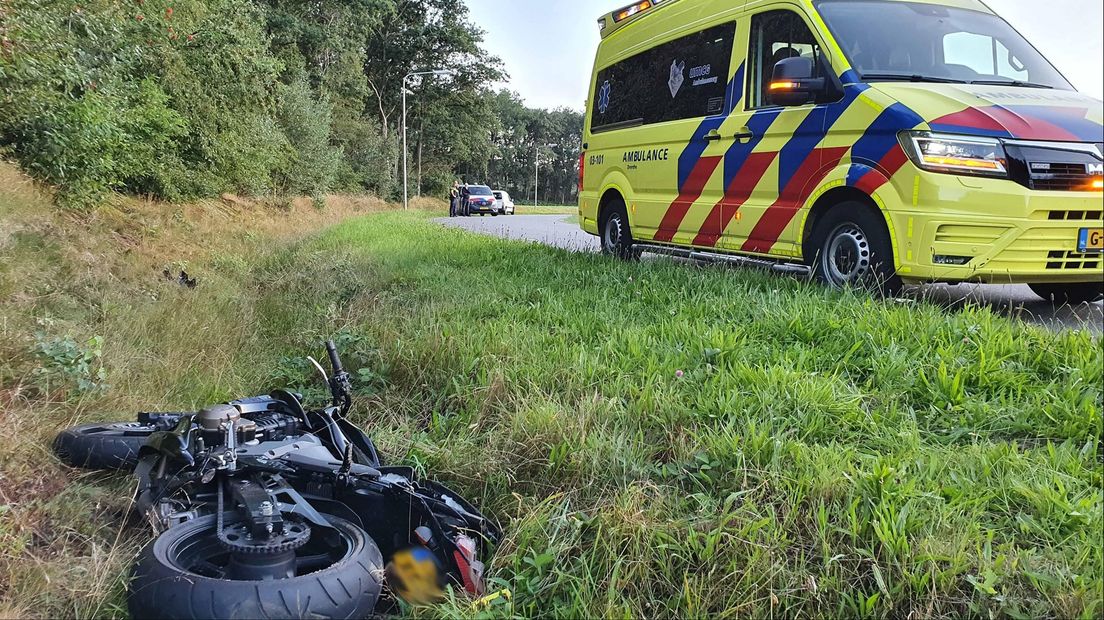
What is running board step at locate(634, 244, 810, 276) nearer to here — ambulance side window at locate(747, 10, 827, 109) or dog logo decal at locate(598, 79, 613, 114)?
ambulance side window at locate(747, 10, 827, 109)

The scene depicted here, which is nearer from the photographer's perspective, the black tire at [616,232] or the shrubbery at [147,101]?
the black tire at [616,232]

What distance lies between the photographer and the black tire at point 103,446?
324 cm

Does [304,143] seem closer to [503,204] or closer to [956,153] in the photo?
[503,204]

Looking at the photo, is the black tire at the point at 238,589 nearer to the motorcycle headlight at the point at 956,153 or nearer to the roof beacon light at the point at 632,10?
the motorcycle headlight at the point at 956,153

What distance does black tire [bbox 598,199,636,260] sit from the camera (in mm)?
7633

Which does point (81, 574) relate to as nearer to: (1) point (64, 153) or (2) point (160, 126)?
(1) point (64, 153)

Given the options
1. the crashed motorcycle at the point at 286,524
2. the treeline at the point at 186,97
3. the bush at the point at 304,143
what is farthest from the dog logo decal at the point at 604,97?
the bush at the point at 304,143

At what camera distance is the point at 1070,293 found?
4695 mm

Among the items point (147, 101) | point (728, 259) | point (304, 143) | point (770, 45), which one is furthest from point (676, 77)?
point (304, 143)

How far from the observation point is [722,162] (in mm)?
5957

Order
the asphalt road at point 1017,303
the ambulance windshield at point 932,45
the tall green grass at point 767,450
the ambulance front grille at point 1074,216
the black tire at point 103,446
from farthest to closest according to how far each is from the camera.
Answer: the ambulance windshield at point 932,45 < the asphalt road at point 1017,303 < the ambulance front grille at point 1074,216 < the black tire at point 103,446 < the tall green grass at point 767,450

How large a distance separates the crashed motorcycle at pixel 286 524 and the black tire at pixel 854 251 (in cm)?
303

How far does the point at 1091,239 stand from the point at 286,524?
161 inches

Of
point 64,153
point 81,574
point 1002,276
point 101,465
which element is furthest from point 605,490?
point 64,153
